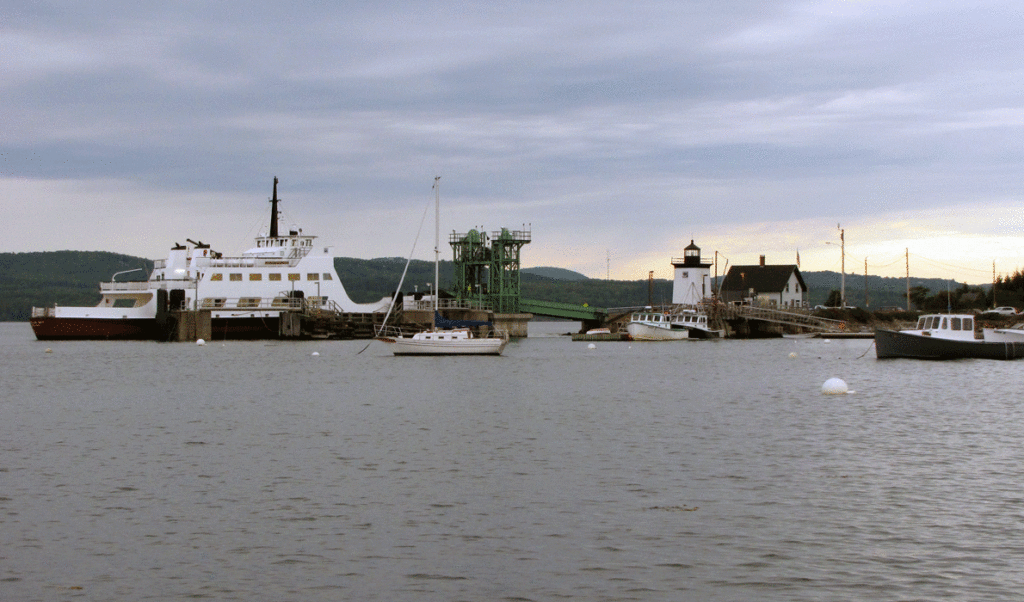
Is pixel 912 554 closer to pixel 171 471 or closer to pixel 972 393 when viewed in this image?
pixel 171 471

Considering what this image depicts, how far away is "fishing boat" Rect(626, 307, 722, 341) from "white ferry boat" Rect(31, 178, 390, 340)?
68.2 feet

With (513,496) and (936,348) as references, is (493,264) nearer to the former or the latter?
(936,348)

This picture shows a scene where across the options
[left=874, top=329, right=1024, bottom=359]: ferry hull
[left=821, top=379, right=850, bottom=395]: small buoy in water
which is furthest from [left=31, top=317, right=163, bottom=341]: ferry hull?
[left=821, top=379, right=850, bottom=395]: small buoy in water

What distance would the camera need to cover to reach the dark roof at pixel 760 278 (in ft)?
370

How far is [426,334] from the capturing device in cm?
5869

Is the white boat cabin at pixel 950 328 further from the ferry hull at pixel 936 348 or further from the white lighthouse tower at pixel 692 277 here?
the white lighthouse tower at pixel 692 277

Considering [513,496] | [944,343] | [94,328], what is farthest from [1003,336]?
[94,328]

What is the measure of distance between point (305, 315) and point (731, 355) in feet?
110

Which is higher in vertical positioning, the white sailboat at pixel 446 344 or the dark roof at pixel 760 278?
the dark roof at pixel 760 278

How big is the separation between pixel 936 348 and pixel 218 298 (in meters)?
53.3

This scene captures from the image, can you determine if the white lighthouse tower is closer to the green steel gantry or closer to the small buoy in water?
the green steel gantry

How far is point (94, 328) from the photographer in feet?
267

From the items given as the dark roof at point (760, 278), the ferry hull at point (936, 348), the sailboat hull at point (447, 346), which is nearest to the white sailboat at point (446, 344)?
the sailboat hull at point (447, 346)

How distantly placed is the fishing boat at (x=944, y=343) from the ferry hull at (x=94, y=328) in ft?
179
